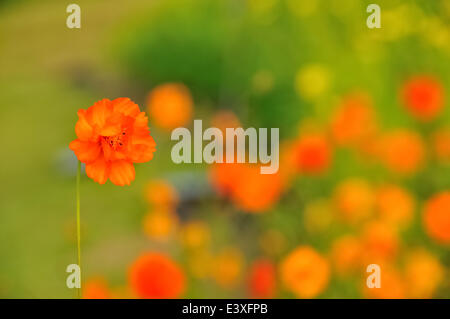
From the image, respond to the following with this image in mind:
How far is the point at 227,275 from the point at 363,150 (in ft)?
0.88

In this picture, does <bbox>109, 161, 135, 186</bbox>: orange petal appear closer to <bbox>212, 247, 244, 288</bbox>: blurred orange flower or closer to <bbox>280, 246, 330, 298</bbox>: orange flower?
<bbox>280, 246, 330, 298</bbox>: orange flower

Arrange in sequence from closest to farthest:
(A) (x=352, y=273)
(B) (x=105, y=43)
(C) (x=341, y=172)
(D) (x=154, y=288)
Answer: (D) (x=154, y=288)
(A) (x=352, y=273)
(C) (x=341, y=172)
(B) (x=105, y=43)

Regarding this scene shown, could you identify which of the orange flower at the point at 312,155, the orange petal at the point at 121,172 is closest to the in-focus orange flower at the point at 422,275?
the orange flower at the point at 312,155

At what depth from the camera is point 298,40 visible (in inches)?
48.1

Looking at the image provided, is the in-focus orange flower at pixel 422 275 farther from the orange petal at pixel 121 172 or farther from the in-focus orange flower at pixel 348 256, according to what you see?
the orange petal at pixel 121 172

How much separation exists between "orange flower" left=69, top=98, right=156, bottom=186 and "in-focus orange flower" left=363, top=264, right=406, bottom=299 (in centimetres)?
40

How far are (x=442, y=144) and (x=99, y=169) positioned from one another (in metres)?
0.73

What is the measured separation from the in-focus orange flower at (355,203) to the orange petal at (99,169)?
535mm

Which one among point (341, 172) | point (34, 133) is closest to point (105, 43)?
point (34, 133)

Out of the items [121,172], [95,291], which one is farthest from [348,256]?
[121,172]

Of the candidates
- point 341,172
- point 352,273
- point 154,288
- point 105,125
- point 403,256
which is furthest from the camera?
point 341,172

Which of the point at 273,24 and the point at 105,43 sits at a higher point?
the point at 105,43
